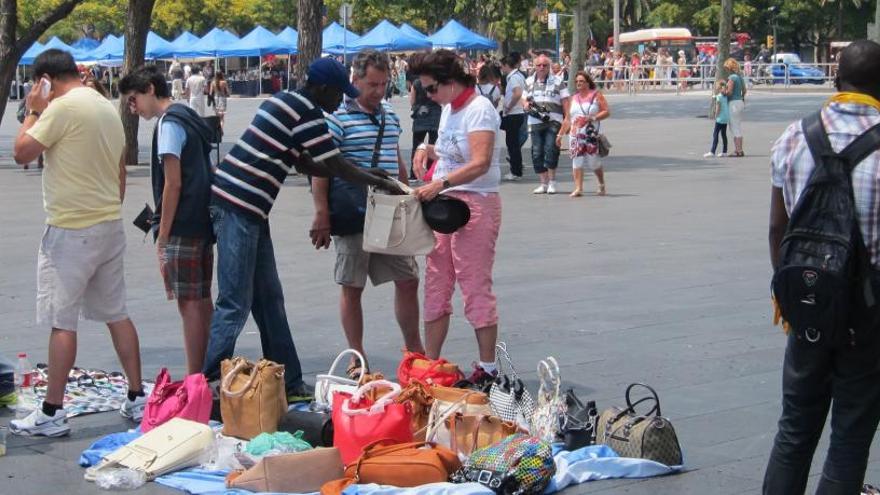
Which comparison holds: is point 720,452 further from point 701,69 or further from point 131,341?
point 701,69

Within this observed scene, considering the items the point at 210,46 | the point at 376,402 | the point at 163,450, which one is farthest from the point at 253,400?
the point at 210,46

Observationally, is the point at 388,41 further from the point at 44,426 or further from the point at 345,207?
the point at 44,426

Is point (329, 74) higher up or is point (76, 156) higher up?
point (329, 74)

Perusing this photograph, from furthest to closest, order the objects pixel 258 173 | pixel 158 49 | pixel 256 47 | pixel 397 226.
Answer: pixel 158 49 < pixel 256 47 < pixel 397 226 < pixel 258 173

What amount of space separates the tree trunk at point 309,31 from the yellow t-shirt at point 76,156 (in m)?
12.5

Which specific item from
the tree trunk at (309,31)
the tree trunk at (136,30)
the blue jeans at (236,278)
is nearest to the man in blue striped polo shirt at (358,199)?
the blue jeans at (236,278)

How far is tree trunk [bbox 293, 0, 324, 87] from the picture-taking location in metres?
18.9

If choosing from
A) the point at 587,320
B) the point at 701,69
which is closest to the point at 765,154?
the point at 587,320

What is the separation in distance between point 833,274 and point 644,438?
1.66 metres

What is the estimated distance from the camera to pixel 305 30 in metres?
18.9

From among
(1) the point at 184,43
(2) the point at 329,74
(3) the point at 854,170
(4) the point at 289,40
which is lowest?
(3) the point at 854,170

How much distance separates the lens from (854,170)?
14.3 feet

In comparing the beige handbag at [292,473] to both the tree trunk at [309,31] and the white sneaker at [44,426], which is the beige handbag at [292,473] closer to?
the white sneaker at [44,426]

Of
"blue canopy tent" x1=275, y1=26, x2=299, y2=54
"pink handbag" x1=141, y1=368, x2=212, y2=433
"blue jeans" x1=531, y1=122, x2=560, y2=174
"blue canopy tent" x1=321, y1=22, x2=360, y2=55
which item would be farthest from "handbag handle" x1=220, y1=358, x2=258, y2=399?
"blue canopy tent" x1=275, y1=26, x2=299, y2=54
